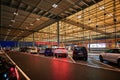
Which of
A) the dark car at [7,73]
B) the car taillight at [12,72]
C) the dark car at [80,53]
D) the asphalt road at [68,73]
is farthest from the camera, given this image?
the dark car at [80,53]

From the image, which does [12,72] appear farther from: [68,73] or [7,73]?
[68,73]

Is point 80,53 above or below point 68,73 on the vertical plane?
above

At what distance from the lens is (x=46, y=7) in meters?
18.5

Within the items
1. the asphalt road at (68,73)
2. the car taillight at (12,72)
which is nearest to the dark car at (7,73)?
the car taillight at (12,72)

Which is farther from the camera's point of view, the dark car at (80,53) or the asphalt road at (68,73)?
the dark car at (80,53)

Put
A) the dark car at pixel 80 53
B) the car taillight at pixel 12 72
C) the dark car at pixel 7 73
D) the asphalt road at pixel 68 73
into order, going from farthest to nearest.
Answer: the dark car at pixel 80 53, the asphalt road at pixel 68 73, the car taillight at pixel 12 72, the dark car at pixel 7 73

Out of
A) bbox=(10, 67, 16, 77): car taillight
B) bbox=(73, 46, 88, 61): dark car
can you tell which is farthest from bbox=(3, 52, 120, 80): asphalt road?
bbox=(73, 46, 88, 61): dark car

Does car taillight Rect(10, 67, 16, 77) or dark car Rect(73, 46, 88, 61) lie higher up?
car taillight Rect(10, 67, 16, 77)

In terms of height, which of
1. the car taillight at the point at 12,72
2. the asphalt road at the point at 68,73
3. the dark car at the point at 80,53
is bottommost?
the asphalt road at the point at 68,73

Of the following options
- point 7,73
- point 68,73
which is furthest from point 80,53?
point 7,73

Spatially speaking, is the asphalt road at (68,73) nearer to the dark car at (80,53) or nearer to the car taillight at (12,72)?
the car taillight at (12,72)

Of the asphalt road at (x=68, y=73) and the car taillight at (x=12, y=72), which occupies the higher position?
the car taillight at (x=12, y=72)

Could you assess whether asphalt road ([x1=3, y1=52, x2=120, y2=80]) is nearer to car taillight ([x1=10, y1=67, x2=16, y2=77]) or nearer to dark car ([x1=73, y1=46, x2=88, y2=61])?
car taillight ([x1=10, y1=67, x2=16, y2=77])

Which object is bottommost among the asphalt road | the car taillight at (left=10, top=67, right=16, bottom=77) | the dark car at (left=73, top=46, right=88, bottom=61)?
the asphalt road
